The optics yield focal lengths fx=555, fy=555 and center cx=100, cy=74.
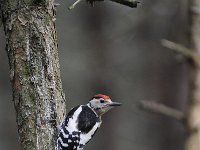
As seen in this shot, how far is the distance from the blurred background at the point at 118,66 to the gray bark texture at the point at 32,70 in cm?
586

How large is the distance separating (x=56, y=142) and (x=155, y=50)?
32.2 ft

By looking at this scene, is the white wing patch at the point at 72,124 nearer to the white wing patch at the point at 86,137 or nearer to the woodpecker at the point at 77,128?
the woodpecker at the point at 77,128

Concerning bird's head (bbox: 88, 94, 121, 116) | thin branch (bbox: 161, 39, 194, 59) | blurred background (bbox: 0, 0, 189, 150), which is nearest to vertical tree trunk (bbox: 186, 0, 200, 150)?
thin branch (bbox: 161, 39, 194, 59)

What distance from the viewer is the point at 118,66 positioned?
15.0 metres

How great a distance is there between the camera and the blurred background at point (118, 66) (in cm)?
1214

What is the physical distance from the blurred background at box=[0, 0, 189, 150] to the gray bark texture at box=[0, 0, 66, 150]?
19.2ft

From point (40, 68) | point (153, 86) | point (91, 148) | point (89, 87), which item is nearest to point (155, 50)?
point (153, 86)

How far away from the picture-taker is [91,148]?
16844mm

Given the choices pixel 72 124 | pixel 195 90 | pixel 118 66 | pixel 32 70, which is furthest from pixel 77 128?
pixel 118 66

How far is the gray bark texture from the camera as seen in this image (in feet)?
16.9

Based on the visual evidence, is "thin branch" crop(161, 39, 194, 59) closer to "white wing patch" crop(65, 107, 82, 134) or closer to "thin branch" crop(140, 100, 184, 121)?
"thin branch" crop(140, 100, 184, 121)

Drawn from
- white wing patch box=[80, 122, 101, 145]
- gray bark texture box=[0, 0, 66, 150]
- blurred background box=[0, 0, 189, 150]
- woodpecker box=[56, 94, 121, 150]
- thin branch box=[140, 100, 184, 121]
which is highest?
gray bark texture box=[0, 0, 66, 150]

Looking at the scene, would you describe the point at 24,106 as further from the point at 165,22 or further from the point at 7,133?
the point at 7,133

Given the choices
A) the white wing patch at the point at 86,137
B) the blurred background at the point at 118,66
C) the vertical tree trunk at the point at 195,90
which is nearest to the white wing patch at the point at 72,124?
the white wing patch at the point at 86,137
